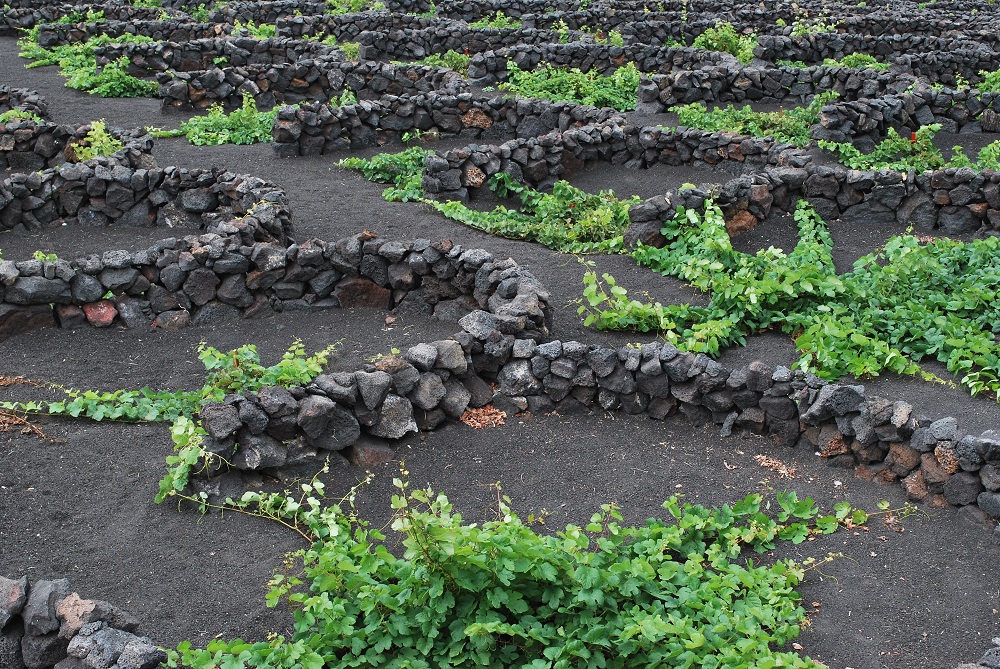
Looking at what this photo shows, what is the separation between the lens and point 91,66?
19.4 metres

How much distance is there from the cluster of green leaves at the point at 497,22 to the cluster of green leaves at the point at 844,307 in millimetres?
14016

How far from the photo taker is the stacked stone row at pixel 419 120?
1468 centimetres

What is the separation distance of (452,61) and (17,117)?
8668 mm

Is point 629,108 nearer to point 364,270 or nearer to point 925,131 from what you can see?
point 925,131

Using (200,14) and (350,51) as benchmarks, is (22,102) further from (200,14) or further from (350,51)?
(200,14)

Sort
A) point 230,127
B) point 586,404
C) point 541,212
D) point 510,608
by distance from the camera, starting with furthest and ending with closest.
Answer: point 230,127 < point 541,212 < point 586,404 < point 510,608

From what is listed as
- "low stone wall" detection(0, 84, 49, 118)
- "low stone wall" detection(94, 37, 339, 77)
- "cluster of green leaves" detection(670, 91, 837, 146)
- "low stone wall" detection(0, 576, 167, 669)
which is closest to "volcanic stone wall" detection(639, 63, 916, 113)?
"cluster of green leaves" detection(670, 91, 837, 146)

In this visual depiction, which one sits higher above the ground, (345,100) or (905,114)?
(905,114)

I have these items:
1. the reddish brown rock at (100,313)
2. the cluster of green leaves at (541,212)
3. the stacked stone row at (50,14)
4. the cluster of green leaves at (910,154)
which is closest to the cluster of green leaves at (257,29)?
the stacked stone row at (50,14)

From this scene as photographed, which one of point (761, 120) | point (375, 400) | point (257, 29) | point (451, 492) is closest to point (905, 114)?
point (761, 120)

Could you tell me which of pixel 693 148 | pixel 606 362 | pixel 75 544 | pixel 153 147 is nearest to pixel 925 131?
pixel 693 148

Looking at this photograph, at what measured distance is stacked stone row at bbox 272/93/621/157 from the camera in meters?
14.7

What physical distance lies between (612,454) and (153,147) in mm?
9858

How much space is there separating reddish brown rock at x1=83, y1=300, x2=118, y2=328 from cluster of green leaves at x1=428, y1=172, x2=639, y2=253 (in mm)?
4077
